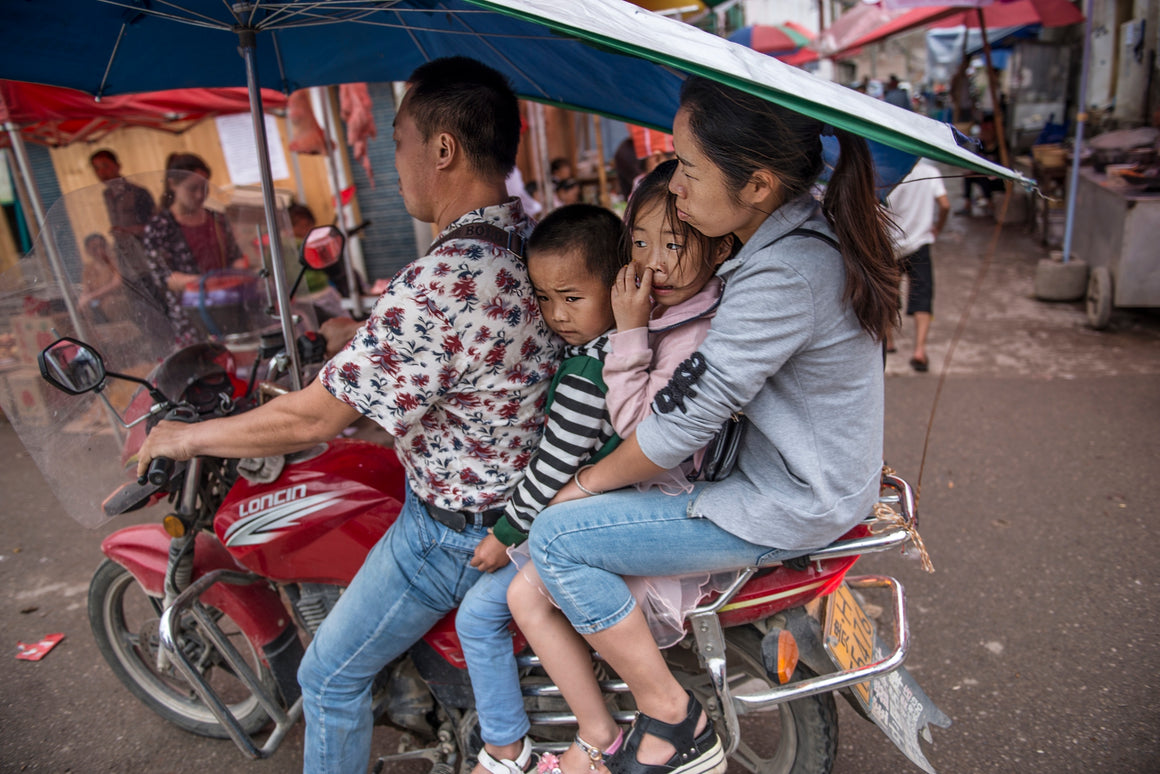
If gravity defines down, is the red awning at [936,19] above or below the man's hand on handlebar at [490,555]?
above

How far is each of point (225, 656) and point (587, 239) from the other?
1568mm

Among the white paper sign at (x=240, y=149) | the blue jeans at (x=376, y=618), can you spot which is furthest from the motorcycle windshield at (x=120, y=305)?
the white paper sign at (x=240, y=149)

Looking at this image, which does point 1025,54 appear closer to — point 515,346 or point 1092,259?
point 1092,259

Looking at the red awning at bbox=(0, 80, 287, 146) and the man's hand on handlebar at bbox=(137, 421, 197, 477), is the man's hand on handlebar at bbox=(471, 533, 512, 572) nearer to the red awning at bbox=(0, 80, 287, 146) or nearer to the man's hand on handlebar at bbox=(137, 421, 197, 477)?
the man's hand on handlebar at bbox=(137, 421, 197, 477)

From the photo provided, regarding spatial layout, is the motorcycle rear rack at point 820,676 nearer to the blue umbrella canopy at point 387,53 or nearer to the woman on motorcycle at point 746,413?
the woman on motorcycle at point 746,413

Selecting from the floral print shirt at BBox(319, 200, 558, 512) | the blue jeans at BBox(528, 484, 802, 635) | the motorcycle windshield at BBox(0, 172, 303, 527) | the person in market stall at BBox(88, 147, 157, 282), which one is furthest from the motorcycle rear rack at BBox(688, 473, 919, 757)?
the person in market stall at BBox(88, 147, 157, 282)

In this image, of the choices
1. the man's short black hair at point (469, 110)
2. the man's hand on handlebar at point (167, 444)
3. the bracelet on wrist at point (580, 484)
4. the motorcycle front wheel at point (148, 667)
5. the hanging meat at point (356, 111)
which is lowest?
the motorcycle front wheel at point (148, 667)

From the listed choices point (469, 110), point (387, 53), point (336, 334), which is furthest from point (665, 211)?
point (387, 53)

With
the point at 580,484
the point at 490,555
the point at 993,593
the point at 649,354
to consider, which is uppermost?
the point at 649,354

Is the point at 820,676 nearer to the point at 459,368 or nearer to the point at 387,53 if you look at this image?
the point at 459,368

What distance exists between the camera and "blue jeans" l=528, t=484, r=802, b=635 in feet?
5.21

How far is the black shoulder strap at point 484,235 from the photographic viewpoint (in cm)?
163

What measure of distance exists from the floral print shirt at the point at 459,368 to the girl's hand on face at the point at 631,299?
0.70 feet

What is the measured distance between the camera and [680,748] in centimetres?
165
